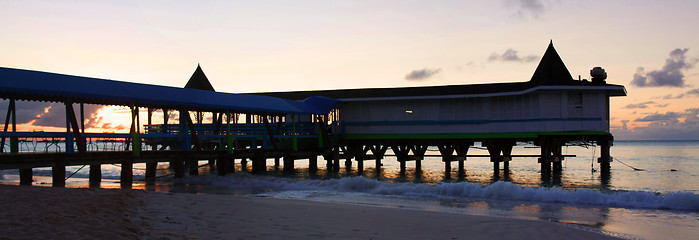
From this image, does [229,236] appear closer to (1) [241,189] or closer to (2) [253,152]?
(1) [241,189]

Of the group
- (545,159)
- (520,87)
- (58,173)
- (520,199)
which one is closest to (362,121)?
(520,87)

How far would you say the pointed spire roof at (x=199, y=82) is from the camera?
123 ft

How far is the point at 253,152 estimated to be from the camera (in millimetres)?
23469

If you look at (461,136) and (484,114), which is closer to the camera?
(484,114)

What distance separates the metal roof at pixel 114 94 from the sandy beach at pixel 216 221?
5305 mm

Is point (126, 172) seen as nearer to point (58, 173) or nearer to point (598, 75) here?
point (58, 173)

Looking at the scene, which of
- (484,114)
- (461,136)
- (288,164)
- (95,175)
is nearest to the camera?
(95,175)

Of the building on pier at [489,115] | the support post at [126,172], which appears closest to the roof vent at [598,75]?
the building on pier at [489,115]

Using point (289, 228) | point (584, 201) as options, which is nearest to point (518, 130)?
point (584, 201)

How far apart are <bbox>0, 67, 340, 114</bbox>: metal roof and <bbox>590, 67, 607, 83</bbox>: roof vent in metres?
14.3

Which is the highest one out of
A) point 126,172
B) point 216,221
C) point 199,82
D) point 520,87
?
point 199,82

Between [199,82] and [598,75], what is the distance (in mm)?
24942

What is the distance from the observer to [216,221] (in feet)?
30.0

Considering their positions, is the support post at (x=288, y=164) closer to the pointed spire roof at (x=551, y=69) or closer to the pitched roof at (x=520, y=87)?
the pitched roof at (x=520, y=87)
